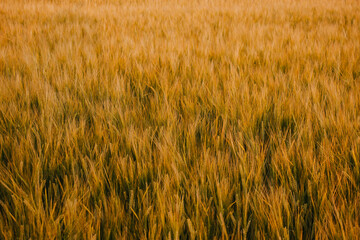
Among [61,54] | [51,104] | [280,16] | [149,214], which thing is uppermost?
[280,16]

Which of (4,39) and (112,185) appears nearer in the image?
(112,185)

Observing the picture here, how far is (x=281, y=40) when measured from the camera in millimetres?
1841

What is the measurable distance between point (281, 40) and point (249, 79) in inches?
32.5

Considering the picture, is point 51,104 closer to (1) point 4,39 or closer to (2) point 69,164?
(2) point 69,164

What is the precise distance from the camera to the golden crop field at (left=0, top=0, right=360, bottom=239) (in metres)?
0.48

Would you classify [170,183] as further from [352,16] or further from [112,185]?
[352,16]

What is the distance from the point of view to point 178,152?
0.65 meters

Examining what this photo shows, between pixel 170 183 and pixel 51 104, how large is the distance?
0.58 metres

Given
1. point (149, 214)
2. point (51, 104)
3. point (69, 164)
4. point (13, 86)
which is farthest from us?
point (13, 86)

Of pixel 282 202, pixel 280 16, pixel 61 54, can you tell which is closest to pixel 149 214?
pixel 282 202

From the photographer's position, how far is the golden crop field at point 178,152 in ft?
1.56

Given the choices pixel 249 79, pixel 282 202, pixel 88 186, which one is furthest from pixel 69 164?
pixel 249 79

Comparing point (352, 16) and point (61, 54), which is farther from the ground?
point (352, 16)

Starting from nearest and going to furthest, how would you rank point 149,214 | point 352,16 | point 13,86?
point 149,214
point 13,86
point 352,16
